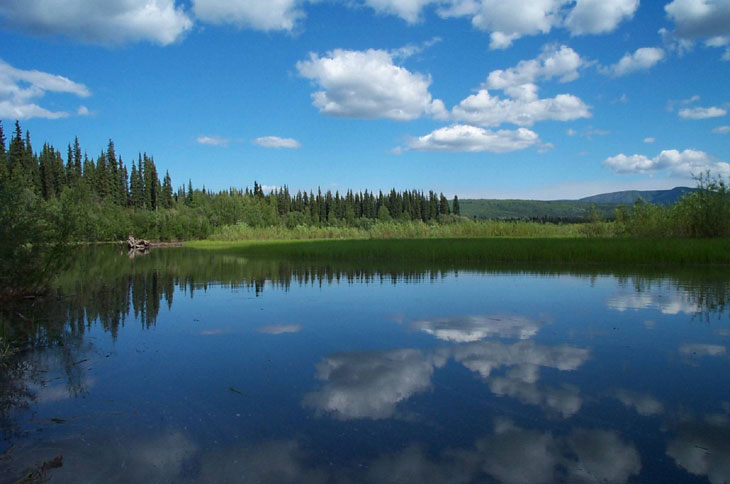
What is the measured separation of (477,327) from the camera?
780 centimetres

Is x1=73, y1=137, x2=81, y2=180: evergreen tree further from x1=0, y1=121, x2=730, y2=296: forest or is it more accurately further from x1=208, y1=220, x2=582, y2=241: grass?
x1=208, y1=220, x2=582, y2=241: grass

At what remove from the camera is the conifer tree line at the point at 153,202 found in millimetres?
66000

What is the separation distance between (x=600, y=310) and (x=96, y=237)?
68.6 meters

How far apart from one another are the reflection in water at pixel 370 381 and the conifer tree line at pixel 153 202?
53.3m

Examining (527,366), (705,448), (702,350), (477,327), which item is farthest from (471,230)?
(705,448)

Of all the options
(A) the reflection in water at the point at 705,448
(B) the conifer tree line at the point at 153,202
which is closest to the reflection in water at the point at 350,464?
(A) the reflection in water at the point at 705,448

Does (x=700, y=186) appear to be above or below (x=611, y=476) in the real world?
above

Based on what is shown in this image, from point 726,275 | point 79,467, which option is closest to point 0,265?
point 79,467

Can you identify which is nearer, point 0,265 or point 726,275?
point 0,265

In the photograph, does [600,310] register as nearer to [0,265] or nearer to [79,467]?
[79,467]

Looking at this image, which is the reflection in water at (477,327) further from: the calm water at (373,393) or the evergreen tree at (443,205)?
the evergreen tree at (443,205)

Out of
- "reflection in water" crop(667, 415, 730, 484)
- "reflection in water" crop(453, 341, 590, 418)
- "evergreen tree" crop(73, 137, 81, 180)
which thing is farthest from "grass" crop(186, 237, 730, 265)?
"evergreen tree" crop(73, 137, 81, 180)

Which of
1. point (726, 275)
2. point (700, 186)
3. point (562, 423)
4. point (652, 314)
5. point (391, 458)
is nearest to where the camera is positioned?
point (391, 458)

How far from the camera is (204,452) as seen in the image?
3604 millimetres
